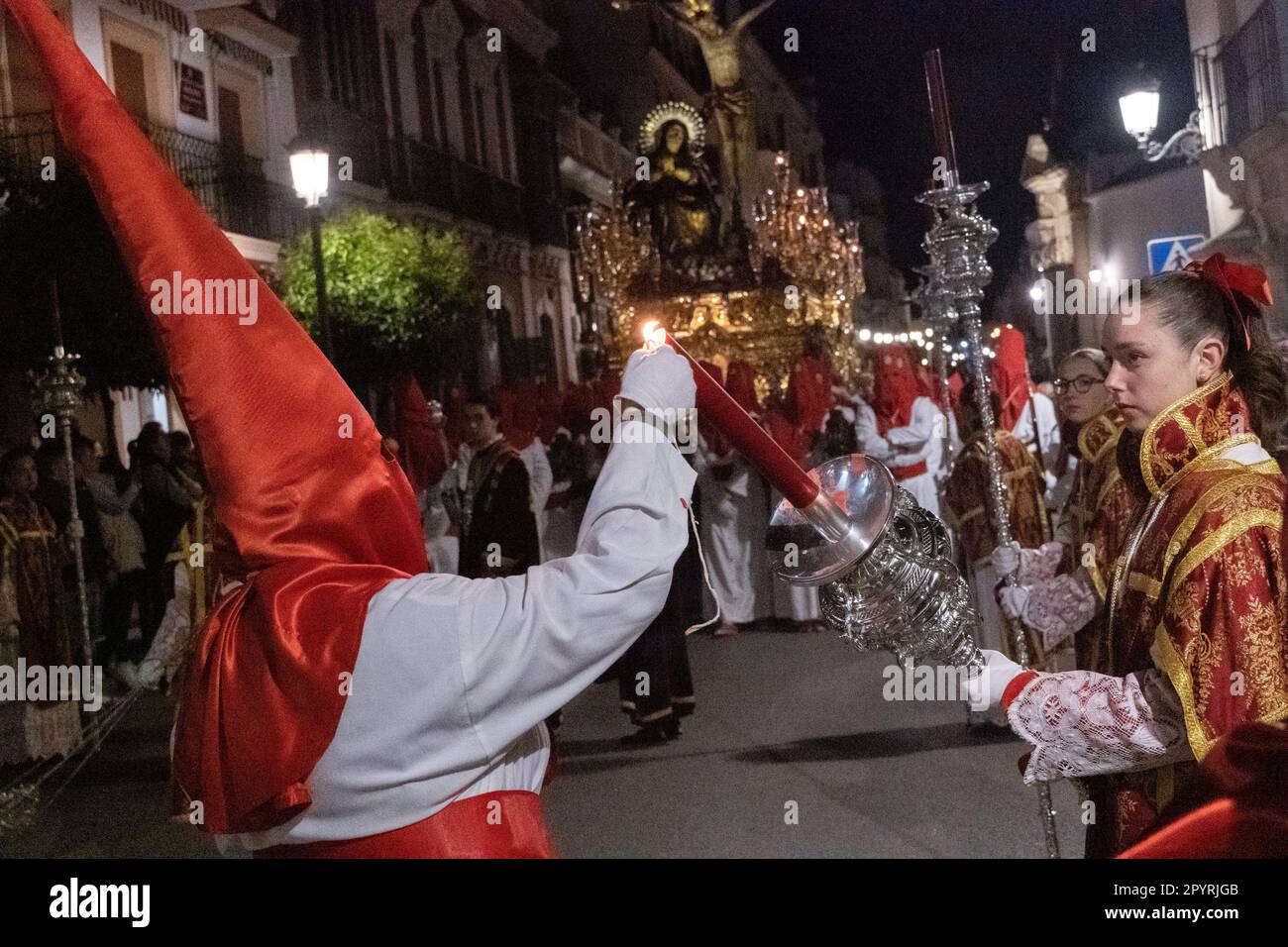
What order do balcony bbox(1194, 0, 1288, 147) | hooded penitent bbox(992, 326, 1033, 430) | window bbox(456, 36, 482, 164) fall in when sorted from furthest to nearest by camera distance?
1. window bbox(456, 36, 482, 164)
2. balcony bbox(1194, 0, 1288, 147)
3. hooded penitent bbox(992, 326, 1033, 430)

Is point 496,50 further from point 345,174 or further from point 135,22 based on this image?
point 135,22

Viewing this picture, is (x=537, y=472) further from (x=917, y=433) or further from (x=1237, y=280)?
(x=1237, y=280)

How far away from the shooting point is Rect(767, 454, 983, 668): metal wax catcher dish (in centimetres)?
217

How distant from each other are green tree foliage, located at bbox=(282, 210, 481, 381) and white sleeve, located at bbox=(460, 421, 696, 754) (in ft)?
45.2

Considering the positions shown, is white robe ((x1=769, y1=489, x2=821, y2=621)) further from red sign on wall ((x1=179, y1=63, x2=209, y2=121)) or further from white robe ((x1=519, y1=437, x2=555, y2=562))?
red sign on wall ((x1=179, y1=63, x2=209, y2=121))

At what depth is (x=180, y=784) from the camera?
6.30 ft

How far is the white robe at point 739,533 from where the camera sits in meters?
11.8

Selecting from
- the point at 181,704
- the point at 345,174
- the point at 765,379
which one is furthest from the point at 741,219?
the point at 181,704

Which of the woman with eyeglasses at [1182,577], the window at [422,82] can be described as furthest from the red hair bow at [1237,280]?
the window at [422,82]

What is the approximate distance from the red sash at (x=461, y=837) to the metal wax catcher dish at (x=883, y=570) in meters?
0.58

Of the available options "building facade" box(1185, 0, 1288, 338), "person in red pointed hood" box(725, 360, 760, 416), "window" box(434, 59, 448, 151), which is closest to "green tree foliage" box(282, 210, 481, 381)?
"person in red pointed hood" box(725, 360, 760, 416)

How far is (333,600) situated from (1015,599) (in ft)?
6.16

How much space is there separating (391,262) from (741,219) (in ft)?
20.0
